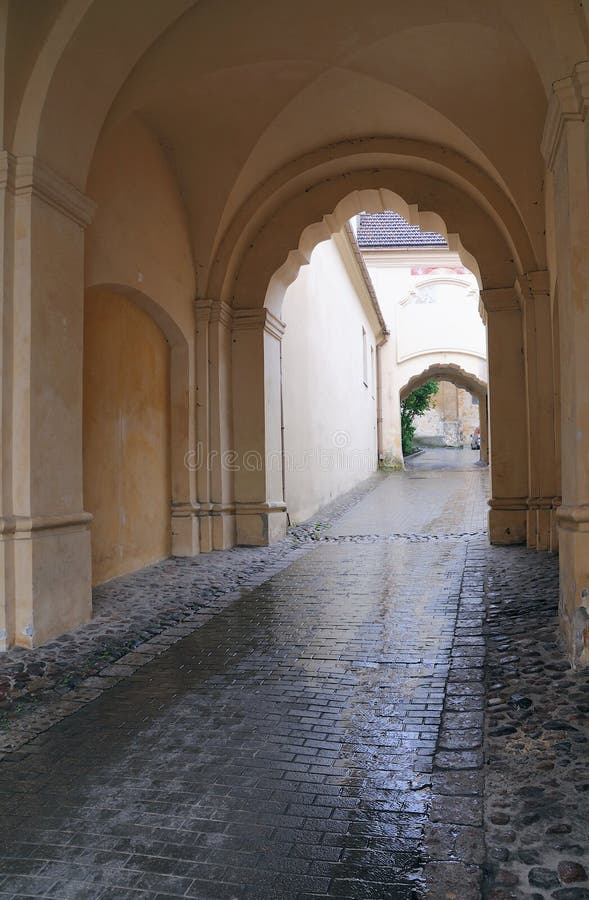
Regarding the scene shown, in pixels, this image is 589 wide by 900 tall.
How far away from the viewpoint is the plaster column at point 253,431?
920 cm

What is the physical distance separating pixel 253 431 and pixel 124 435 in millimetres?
2260

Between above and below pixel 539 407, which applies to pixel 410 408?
above

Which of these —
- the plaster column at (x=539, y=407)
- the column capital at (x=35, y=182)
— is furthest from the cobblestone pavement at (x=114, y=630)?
the column capital at (x=35, y=182)

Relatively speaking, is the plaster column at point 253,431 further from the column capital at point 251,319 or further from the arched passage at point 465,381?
the arched passage at point 465,381

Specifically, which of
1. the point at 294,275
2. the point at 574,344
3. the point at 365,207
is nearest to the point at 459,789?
the point at 574,344

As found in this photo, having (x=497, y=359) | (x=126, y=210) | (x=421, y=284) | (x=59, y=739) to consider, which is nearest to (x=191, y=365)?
(x=126, y=210)

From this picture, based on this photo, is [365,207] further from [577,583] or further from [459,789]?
[459,789]

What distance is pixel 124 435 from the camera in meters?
7.42

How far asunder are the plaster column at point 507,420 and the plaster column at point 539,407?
0.32m

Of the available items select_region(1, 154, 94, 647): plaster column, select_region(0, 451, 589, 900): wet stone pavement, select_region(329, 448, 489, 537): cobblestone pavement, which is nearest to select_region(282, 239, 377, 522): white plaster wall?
select_region(329, 448, 489, 537): cobblestone pavement

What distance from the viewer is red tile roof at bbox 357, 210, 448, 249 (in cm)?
2391

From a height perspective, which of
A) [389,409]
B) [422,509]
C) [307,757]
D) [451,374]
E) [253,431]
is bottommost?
[307,757]

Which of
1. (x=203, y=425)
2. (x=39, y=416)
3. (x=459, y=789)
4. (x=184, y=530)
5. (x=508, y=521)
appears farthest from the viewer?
(x=203, y=425)

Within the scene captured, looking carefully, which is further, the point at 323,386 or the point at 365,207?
the point at 323,386
